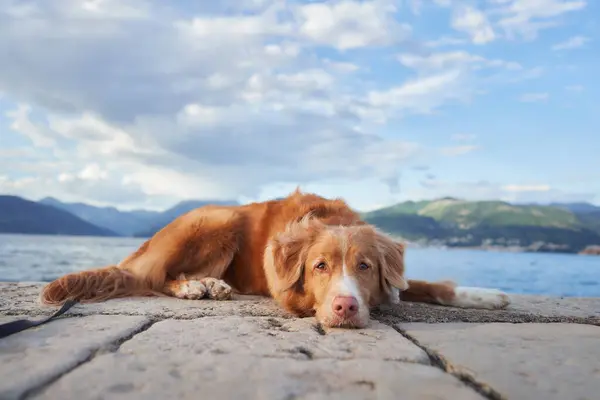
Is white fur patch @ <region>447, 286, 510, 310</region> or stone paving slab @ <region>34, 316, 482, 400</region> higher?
white fur patch @ <region>447, 286, 510, 310</region>

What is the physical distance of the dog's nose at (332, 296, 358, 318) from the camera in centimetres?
317

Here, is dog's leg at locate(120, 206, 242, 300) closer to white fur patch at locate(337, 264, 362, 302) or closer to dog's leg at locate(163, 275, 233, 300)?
dog's leg at locate(163, 275, 233, 300)

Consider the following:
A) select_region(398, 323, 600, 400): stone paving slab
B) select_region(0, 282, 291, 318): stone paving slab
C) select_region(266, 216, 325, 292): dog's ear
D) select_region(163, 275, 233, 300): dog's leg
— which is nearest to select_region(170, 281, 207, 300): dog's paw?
select_region(163, 275, 233, 300): dog's leg

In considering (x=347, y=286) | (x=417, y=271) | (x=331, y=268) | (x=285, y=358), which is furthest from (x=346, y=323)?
(x=417, y=271)

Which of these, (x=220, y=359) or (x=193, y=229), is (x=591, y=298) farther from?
(x=220, y=359)

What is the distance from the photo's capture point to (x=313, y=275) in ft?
12.3

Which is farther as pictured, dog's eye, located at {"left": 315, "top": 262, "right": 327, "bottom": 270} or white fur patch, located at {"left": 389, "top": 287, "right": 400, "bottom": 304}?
white fur patch, located at {"left": 389, "top": 287, "right": 400, "bottom": 304}

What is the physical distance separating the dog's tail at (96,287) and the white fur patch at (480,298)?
2.49 metres

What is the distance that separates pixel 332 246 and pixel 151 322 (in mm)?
1341

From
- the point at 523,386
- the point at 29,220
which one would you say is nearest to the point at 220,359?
the point at 523,386

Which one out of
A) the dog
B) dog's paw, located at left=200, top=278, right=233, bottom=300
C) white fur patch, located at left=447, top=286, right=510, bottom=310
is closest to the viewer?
the dog

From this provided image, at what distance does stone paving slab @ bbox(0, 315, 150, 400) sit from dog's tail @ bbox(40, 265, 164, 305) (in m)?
0.88

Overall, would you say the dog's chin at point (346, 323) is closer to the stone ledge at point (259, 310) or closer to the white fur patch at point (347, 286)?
the white fur patch at point (347, 286)

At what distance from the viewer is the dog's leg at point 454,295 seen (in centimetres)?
430
